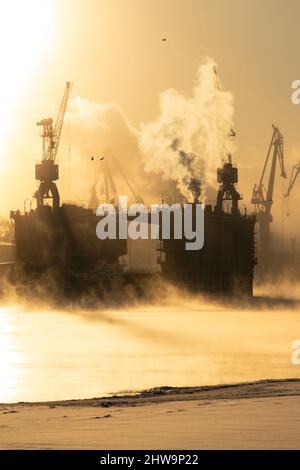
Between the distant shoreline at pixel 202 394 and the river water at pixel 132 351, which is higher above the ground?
the river water at pixel 132 351

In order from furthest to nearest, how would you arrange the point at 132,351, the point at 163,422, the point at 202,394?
the point at 132,351, the point at 202,394, the point at 163,422

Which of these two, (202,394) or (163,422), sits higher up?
(202,394)

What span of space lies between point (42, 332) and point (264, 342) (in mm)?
29294

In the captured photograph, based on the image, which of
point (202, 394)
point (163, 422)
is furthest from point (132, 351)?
point (163, 422)

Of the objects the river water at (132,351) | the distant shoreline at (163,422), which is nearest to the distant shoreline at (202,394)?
the distant shoreline at (163,422)

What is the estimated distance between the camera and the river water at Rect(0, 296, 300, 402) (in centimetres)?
3906

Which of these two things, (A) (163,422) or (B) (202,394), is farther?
(B) (202,394)

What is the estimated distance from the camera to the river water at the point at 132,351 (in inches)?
1538

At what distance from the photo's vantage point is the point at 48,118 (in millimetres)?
165000

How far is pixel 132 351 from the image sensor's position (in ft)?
212

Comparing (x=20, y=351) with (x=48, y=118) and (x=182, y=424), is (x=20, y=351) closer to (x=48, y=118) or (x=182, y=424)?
(x=182, y=424)

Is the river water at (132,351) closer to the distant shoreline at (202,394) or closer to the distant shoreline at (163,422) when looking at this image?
the distant shoreline at (202,394)

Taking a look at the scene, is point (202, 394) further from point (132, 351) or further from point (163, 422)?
point (132, 351)
